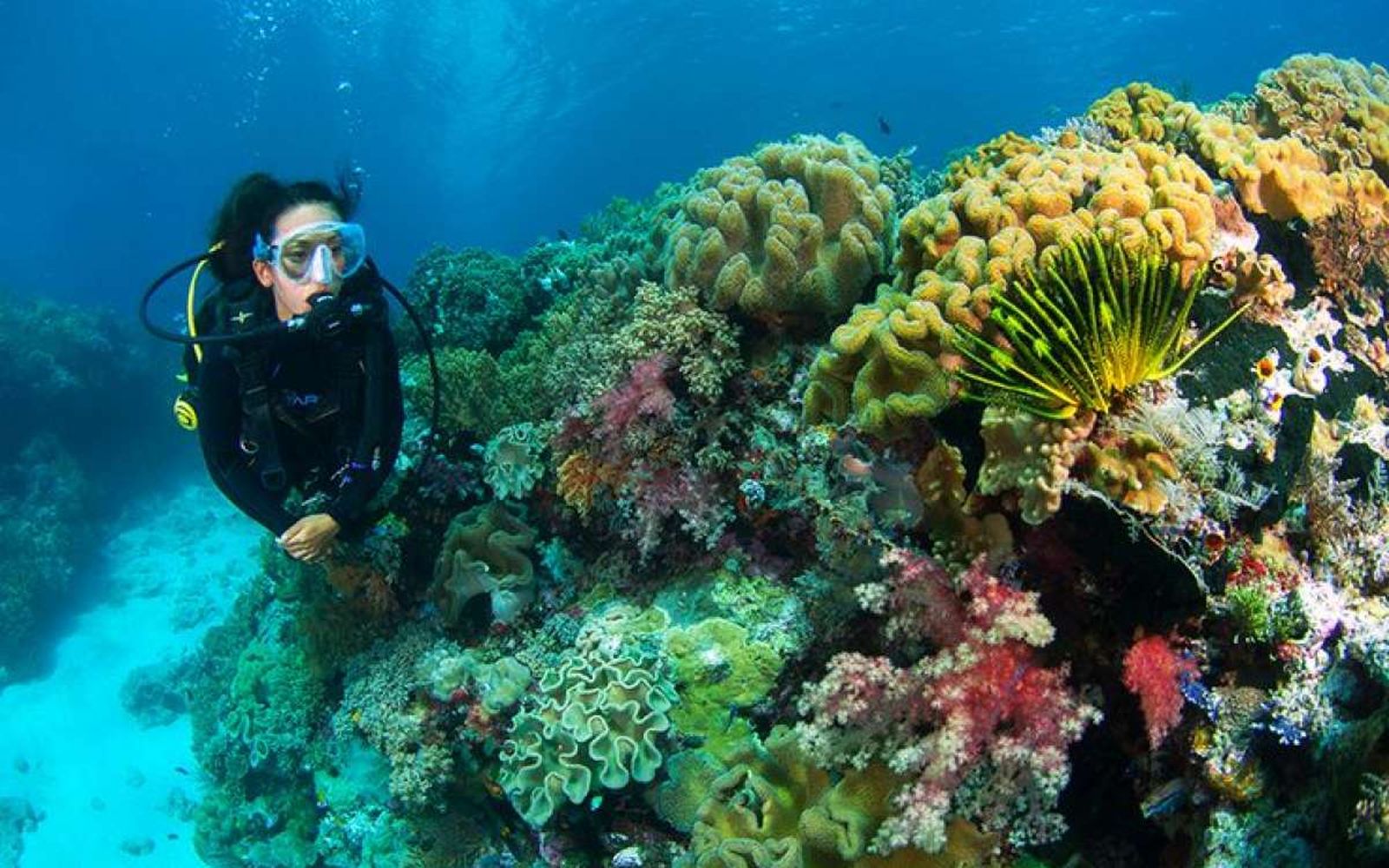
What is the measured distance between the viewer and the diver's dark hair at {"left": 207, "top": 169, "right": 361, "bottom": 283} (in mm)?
5320

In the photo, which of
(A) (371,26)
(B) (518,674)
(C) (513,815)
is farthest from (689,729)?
(A) (371,26)

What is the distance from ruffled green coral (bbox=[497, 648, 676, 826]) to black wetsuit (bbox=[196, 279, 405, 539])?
7.16ft

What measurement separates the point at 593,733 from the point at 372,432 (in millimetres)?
2706

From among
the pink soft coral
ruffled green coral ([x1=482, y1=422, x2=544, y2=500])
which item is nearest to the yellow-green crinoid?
the pink soft coral

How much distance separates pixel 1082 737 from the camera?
3.38 metres

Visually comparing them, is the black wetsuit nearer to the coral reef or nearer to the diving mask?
the diving mask

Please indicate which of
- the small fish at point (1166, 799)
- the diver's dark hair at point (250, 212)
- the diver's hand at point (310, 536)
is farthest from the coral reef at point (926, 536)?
the diver's dark hair at point (250, 212)

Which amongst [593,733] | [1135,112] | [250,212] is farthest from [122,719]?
[1135,112]

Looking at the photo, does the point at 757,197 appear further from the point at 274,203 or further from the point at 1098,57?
the point at 1098,57

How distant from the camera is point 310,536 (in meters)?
5.25

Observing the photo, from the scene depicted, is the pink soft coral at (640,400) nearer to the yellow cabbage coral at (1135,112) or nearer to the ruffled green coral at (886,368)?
the ruffled green coral at (886,368)

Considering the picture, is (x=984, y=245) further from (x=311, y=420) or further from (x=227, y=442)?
(x=227, y=442)

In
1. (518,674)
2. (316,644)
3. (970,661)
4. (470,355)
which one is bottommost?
(316,644)

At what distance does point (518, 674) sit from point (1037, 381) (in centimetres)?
356
